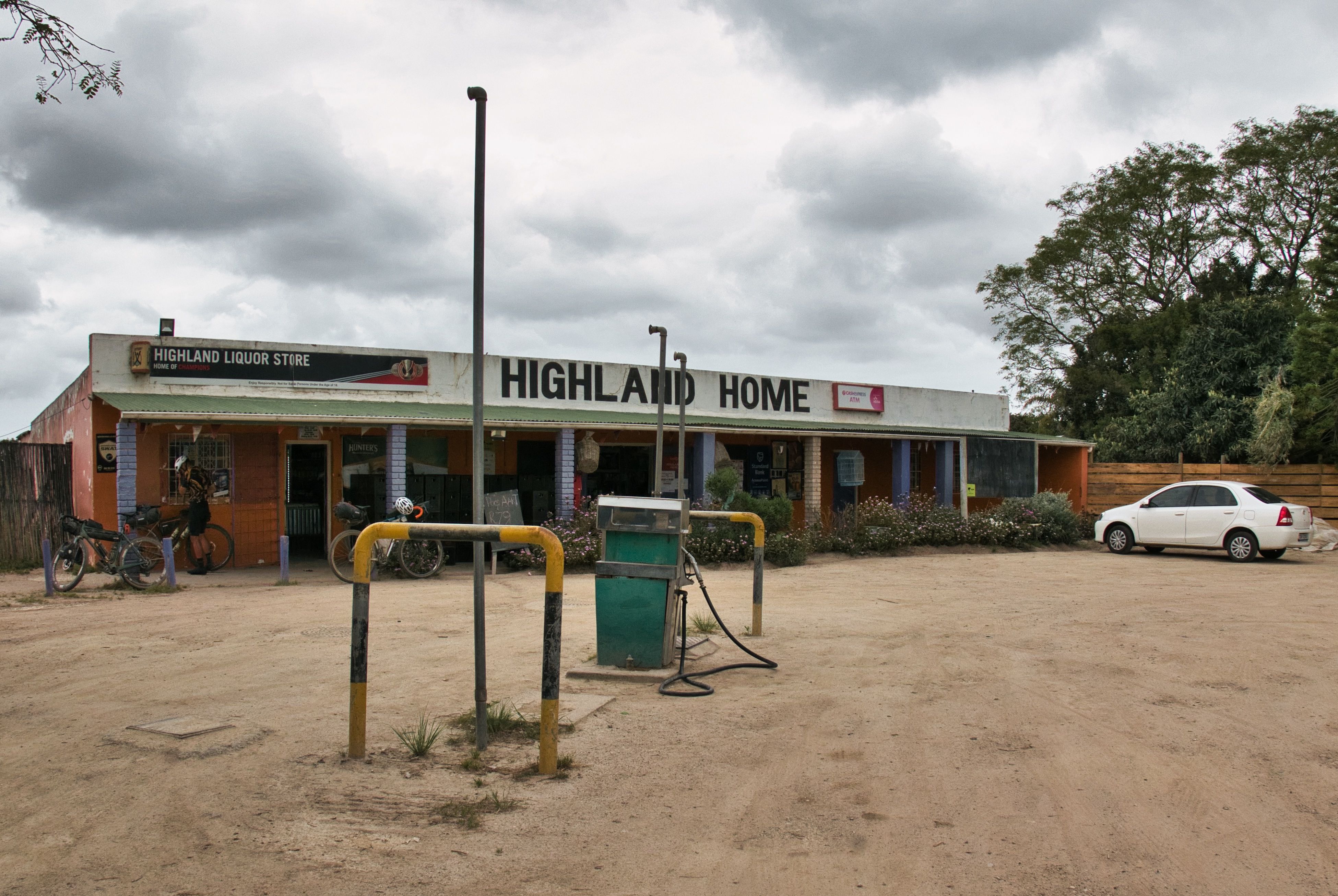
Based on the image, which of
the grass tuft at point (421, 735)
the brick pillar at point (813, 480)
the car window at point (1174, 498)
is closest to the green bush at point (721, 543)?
the brick pillar at point (813, 480)

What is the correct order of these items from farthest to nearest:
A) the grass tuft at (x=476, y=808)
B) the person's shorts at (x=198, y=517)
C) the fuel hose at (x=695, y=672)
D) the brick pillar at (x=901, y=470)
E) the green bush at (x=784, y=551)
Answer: the brick pillar at (x=901, y=470) → the green bush at (x=784, y=551) → the person's shorts at (x=198, y=517) → the fuel hose at (x=695, y=672) → the grass tuft at (x=476, y=808)

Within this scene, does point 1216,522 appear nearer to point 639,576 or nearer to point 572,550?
point 572,550

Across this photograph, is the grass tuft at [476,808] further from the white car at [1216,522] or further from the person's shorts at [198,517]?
the white car at [1216,522]

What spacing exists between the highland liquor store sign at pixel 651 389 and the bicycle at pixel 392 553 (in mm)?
4546

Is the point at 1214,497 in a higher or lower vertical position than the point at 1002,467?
lower

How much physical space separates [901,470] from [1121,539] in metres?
4.94

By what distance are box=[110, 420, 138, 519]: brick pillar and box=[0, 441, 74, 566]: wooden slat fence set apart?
3064 mm

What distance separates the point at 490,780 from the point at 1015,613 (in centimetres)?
750

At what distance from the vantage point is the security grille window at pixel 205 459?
1471 cm

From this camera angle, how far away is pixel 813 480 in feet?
66.1

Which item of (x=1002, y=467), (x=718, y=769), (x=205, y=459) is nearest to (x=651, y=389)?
(x=1002, y=467)

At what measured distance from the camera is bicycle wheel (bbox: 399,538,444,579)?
14156mm

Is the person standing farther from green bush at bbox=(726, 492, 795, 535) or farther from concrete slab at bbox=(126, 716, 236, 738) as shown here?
concrete slab at bbox=(126, 716, 236, 738)

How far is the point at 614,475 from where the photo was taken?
64.8 ft
